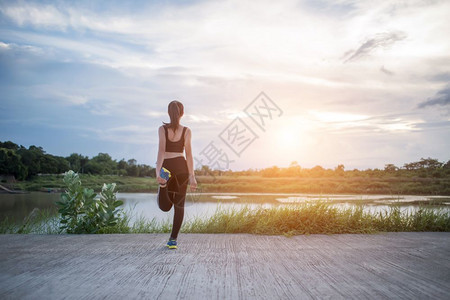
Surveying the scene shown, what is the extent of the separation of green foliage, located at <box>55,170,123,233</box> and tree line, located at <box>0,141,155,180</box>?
402 inches

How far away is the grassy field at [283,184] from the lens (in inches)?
504

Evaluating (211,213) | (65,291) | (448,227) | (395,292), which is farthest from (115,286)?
(448,227)

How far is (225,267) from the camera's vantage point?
3365mm

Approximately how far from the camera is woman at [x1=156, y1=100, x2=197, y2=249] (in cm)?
424

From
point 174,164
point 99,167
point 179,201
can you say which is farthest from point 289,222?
point 99,167

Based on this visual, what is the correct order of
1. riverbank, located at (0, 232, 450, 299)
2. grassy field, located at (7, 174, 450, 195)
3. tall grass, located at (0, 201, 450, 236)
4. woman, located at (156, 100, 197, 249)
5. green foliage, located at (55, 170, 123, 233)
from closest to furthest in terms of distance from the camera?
riverbank, located at (0, 232, 450, 299) < woman, located at (156, 100, 197, 249) < tall grass, located at (0, 201, 450, 236) < green foliage, located at (55, 170, 123, 233) < grassy field, located at (7, 174, 450, 195)

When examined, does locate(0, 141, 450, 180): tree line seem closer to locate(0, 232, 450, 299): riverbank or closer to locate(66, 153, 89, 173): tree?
locate(66, 153, 89, 173): tree

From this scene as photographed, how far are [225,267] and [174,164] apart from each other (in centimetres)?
146

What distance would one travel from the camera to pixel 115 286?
2.79m

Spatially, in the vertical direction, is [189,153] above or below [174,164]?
above

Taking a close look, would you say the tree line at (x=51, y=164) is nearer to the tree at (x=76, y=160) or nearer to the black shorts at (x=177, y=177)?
the tree at (x=76, y=160)

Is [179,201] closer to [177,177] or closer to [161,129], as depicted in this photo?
[177,177]

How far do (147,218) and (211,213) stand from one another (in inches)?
49.1

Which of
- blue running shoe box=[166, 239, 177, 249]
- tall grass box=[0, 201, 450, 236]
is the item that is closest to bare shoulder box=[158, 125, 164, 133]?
blue running shoe box=[166, 239, 177, 249]
